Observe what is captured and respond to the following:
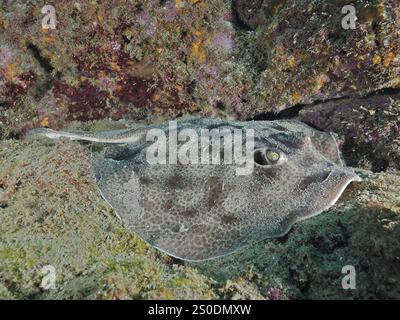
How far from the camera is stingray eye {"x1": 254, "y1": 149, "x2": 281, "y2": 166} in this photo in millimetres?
3383

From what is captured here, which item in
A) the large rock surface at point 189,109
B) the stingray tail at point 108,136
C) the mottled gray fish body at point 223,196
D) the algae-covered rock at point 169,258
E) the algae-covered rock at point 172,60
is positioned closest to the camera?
the algae-covered rock at point 169,258

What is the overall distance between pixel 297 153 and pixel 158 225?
1.55 meters

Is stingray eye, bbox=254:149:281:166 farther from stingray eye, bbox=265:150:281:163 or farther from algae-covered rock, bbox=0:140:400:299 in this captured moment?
algae-covered rock, bbox=0:140:400:299

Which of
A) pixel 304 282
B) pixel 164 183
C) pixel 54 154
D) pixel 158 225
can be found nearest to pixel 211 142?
pixel 164 183

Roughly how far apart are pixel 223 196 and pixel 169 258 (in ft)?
2.47

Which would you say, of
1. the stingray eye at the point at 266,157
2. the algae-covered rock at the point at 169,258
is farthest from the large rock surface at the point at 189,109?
the stingray eye at the point at 266,157

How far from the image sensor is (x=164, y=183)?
3549 millimetres

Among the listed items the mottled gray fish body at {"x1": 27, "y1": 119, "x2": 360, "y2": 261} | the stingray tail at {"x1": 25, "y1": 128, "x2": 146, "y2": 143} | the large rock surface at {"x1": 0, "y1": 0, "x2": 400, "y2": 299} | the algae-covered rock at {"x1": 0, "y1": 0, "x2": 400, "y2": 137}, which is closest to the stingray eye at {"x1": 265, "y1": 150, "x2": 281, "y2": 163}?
the mottled gray fish body at {"x1": 27, "y1": 119, "x2": 360, "y2": 261}

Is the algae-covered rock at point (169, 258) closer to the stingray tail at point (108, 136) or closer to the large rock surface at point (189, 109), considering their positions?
the large rock surface at point (189, 109)

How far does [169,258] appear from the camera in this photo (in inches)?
125

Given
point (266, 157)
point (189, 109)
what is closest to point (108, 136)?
point (189, 109)

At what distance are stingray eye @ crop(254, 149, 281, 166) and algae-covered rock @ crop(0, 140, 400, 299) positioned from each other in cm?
66

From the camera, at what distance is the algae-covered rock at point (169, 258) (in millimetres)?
2602
